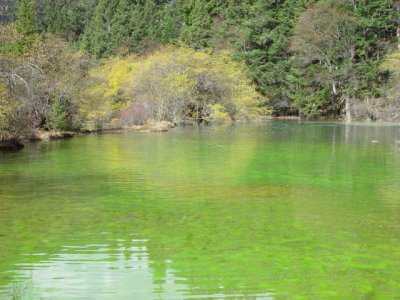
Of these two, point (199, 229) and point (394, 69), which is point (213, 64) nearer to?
point (394, 69)

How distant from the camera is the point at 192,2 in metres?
73.4

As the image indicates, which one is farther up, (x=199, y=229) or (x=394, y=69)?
(x=394, y=69)

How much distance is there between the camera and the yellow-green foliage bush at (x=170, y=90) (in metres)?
42.4

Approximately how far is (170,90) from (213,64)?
10743mm

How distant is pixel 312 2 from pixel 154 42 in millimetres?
19591

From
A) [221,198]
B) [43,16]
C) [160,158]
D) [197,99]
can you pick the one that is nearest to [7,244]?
[221,198]

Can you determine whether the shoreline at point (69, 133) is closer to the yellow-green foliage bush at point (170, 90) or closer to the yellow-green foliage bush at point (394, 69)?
the yellow-green foliage bush at point (170, 90)

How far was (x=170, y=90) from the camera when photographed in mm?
44844

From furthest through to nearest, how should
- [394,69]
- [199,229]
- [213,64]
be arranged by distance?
[213,64]
[394,69]
[199,229]

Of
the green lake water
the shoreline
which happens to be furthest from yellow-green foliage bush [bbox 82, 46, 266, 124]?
the green lake water

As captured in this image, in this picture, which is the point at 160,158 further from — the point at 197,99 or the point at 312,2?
the point at 312,2

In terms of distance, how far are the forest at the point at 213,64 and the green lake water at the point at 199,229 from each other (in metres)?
10.8

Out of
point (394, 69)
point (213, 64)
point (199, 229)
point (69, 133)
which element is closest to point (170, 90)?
point (213, 64)

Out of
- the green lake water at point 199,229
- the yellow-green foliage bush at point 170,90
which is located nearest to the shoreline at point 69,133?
the yellow-green foliage bush at point 170,90
